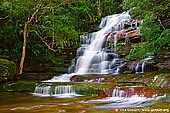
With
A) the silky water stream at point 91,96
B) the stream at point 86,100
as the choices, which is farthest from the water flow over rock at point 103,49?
the stream at point 86,100

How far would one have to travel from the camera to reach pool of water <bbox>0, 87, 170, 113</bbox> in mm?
8703

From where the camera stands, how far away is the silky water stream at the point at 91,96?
902 centimetres

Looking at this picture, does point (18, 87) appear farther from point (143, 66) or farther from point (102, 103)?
point (143, 66)

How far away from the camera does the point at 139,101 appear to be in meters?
10.0

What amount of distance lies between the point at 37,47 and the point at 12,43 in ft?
5.22

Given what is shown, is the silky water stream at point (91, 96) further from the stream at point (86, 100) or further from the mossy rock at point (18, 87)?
the mossy rock at point (18, 87)

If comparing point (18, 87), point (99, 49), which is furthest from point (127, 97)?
point (99, 49)

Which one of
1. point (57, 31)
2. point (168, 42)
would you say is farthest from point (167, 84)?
point (57, 31)

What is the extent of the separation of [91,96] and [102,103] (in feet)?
5.78

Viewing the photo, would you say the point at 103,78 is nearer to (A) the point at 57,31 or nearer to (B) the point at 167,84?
(B) the point at 167,84

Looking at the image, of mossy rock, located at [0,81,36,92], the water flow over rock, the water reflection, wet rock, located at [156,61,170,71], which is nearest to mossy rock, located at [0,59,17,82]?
mossy rock, located at [0,81,36,92]

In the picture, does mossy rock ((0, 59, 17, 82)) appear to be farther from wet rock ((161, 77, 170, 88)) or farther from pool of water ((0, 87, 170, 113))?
wet rock ((161, 77, 170, 88))

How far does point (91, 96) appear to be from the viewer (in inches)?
461

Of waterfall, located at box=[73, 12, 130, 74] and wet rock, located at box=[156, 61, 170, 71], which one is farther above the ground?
waterfall, located at box=[73, 12, 130, 74]
